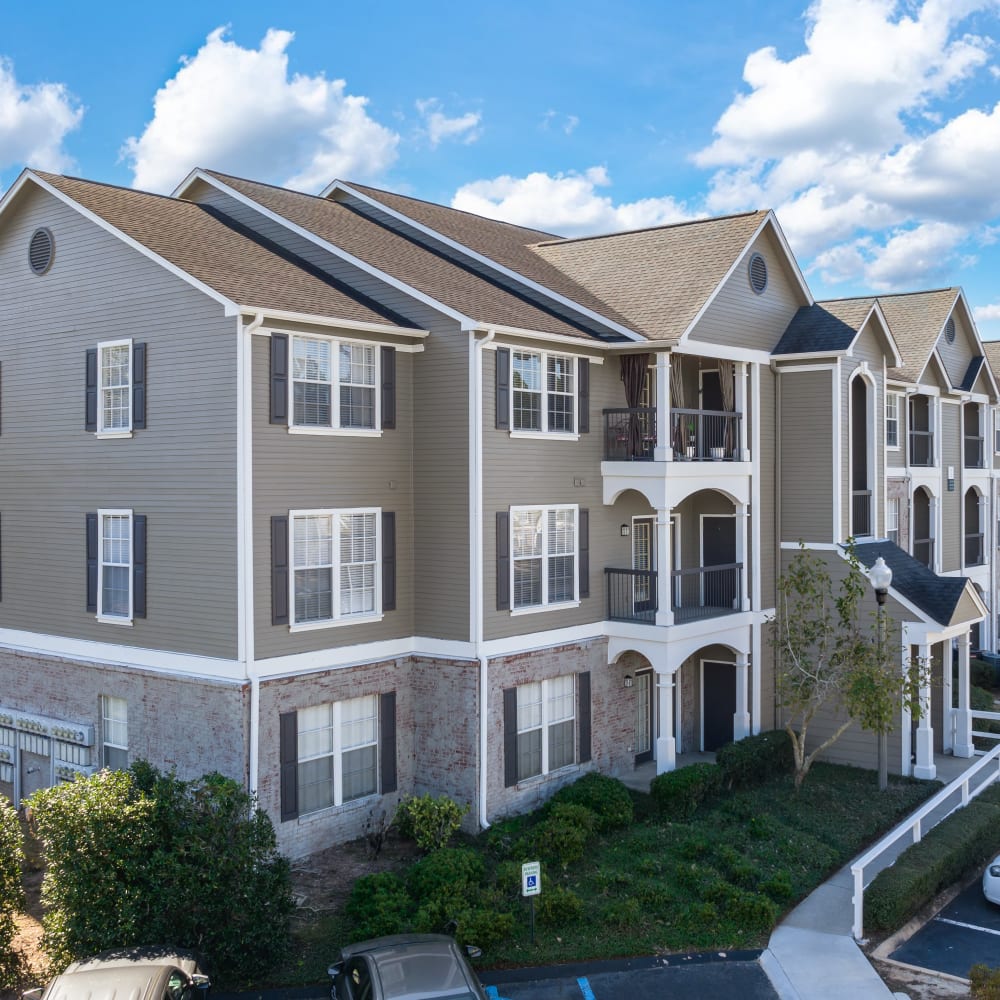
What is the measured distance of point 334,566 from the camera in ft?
59.7

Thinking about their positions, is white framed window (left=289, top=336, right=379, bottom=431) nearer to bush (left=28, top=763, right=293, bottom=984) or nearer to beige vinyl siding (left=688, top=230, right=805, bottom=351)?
bush (left=28, top=763, right=293, bottom=984)

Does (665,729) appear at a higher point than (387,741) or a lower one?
lower

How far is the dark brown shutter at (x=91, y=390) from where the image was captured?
62.7 feet

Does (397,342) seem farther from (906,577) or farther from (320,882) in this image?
(906,577)

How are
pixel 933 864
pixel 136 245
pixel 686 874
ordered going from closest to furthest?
pixel 686 874, pixel 933 864, pixel 136 245

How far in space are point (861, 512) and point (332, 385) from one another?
14.3m

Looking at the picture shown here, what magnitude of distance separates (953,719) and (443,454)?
589 inches

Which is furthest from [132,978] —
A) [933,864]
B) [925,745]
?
[925,745]

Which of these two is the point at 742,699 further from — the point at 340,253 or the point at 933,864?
the point at 340,253

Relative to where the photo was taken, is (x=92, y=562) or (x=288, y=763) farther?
(x=92, y=562)

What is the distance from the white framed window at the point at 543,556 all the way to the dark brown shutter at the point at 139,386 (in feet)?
22.5

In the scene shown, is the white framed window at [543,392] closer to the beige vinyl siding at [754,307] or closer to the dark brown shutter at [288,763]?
the beige vinyl siding at [754,307]

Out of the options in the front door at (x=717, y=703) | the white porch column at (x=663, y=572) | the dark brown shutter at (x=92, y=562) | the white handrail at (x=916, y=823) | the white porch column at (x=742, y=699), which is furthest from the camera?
the front door at (x=717, y=703)

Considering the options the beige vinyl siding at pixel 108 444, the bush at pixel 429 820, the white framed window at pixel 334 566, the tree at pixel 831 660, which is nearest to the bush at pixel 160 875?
the beige vinyl siding at pixel 108 444
